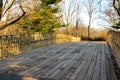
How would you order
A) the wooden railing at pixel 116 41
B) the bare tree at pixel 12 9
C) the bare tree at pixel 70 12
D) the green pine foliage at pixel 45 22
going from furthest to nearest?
the bare tree at pixel 70 12
the green pine foliage at pixel 45 22
the bare tree at pixel 12 9
the wooden railing at pixel 116 41

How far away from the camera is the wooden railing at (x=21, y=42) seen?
8.75m

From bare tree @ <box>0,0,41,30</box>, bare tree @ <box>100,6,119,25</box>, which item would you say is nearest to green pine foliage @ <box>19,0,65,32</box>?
bare tree @ <box>0,0,41,30</box>

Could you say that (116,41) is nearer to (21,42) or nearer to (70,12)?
(21,42)

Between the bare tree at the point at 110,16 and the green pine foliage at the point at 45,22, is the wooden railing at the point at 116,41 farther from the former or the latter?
the bare tree at the point at 110,16

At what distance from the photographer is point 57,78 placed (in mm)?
5051

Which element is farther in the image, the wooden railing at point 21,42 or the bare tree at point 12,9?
the bare tree at point 12,9

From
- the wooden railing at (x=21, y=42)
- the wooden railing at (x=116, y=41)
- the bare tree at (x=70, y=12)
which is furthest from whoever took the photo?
the bare tree at (x=70, y=12)

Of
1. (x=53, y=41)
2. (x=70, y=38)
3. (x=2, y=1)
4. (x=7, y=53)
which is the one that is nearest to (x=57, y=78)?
(x=7, y=53)

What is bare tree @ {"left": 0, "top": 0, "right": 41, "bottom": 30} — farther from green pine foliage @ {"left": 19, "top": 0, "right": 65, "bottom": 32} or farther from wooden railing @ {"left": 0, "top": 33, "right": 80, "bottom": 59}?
green pine foliage @ {"left": 19, "top": 0, "right": 65, "bottom": 32}

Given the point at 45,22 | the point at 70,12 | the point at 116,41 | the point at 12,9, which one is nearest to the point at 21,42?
the point at 12,9

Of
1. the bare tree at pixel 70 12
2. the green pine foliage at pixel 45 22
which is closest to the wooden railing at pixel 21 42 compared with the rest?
the green pine foliage at pixel 45 22

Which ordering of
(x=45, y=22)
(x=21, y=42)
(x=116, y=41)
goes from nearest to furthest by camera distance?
1. (x=116, y=41)
2. (x=21, y=42)
3. (x=45, y=22)

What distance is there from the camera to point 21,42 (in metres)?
10.5

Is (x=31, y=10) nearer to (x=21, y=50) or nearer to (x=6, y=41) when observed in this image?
(x=21, y=50)
